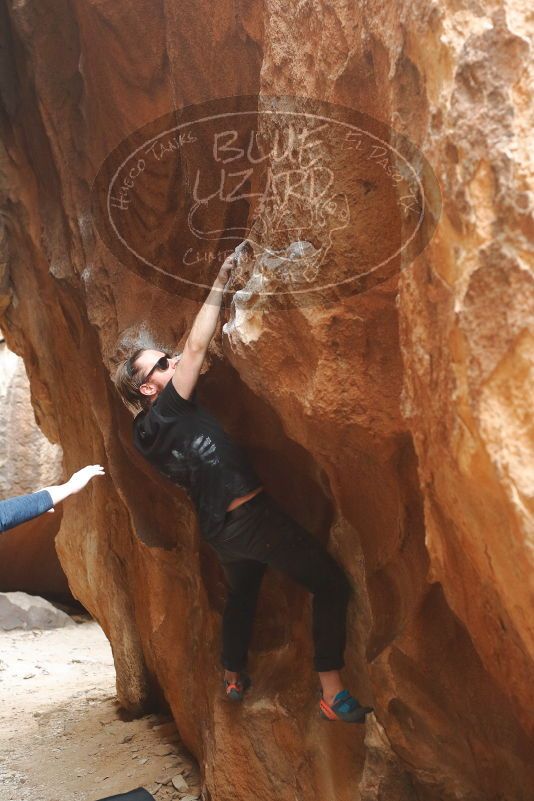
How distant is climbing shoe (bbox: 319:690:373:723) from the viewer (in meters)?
2.79

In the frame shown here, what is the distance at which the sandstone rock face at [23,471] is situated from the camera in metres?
9.59

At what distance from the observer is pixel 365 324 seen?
2.30 meters

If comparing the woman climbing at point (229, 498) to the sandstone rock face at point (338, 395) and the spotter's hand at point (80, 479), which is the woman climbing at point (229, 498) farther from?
the spotter's hand at point (80, 479)

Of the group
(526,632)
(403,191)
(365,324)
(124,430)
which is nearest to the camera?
(526,632)

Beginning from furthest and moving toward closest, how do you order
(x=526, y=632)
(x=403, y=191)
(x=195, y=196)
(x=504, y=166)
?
(x=195, y=196), (x=403, y=191), (x=526, y=632), (x=504, y=166)

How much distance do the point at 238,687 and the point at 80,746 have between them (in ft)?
5.40

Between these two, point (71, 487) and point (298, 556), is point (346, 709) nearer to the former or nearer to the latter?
point (298, 556)

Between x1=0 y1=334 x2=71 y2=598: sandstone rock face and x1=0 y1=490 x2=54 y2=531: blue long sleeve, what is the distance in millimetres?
6839

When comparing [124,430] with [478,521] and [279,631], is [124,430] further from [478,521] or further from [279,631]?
[478,521]

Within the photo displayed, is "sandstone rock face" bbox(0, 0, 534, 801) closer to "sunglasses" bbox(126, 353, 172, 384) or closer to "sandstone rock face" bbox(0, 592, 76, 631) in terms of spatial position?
"sunglasses" bbox(126, 353, 172, 384)

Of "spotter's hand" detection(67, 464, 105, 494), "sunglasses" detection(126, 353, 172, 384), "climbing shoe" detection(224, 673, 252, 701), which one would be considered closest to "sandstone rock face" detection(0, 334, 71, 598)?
"climbing shoe" detection(224, 673, 252, 701)

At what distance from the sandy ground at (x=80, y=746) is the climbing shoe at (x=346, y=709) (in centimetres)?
116

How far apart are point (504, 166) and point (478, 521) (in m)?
0.72

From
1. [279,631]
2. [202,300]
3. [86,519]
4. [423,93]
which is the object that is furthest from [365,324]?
[86,519]
